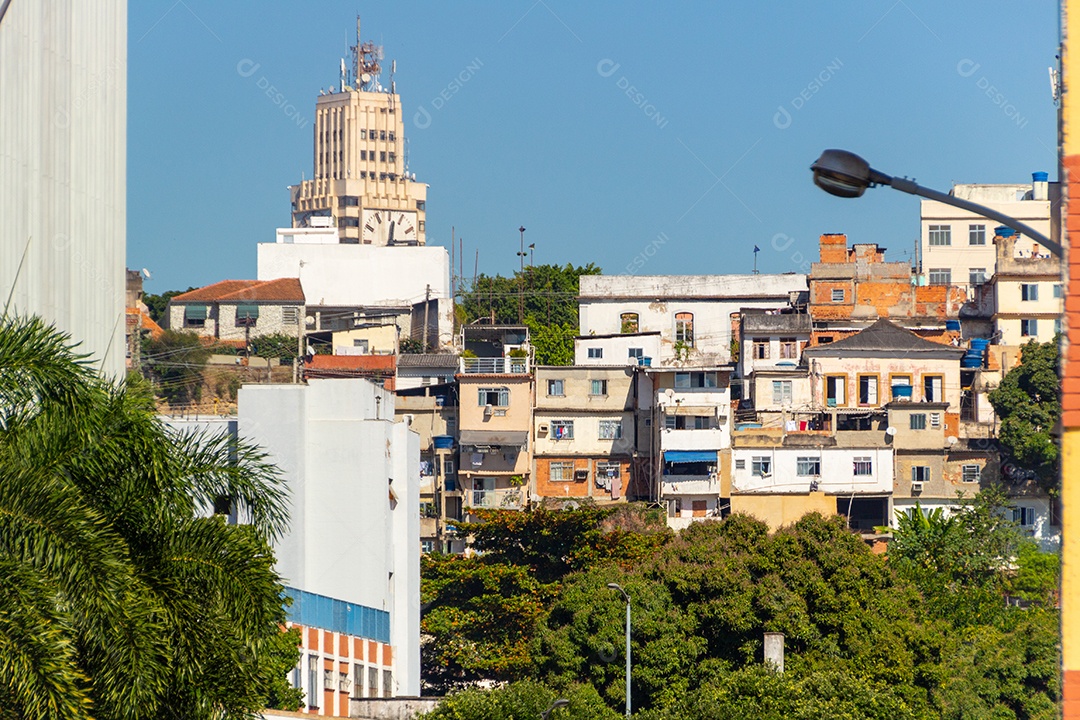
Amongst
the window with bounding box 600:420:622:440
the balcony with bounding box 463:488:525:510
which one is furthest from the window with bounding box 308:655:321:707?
the window with bounding box 600:420:622:440

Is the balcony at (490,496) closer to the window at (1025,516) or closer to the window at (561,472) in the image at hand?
the window at (561,472)

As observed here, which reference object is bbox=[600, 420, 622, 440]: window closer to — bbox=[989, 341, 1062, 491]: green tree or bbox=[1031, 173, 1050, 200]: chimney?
bbox=[989, 341, 1062, 491]: green tree

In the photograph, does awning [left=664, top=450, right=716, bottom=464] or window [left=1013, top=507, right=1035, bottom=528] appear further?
window [left=1013, top=507, right=1035, bottom=528]

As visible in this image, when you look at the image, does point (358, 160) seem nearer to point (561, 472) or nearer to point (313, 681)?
point (561, 472)

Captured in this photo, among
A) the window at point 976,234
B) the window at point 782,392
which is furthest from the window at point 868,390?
the window at point 976,234

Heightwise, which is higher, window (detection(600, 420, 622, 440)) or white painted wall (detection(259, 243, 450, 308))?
white painted wall (detection(259, 243, 450, 308))

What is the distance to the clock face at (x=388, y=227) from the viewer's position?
15912cm

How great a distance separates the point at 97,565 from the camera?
14719mm

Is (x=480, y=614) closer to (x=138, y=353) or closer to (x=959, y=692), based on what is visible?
(x=959, y=692)

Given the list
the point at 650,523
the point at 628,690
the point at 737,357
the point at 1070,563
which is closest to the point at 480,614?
the point at 650,523

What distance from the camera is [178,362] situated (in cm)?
9162

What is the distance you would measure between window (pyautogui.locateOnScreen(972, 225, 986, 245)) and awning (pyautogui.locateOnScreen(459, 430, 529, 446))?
125 ft

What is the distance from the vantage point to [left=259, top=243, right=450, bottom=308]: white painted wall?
11256 cm

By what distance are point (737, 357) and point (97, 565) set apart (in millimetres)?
78297
